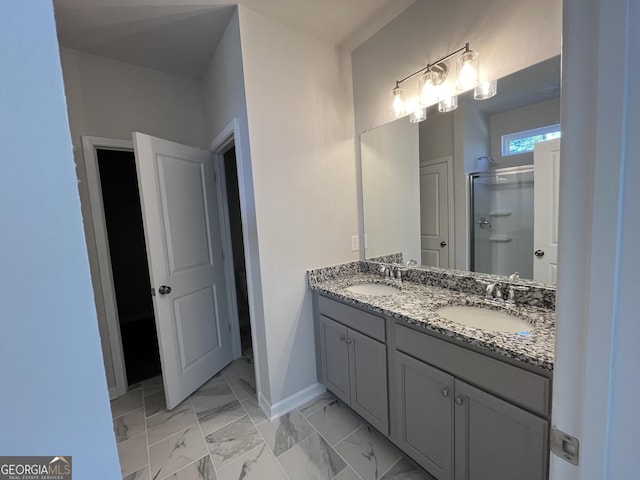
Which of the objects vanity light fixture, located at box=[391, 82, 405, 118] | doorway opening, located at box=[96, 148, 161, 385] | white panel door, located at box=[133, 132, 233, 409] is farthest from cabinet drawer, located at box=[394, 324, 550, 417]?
doorway opening, located at box=[96, 148, 161, 385]

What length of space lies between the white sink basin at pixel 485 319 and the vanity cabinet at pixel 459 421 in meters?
0.25

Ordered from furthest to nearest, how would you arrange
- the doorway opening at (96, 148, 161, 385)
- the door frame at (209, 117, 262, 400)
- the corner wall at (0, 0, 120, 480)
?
the doorway opening at (96, 148, 161, 385) → the door frame at (209, 117, 262, 400) → the corner wall at (0, 0, 120, 480)

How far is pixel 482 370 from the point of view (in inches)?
41.9

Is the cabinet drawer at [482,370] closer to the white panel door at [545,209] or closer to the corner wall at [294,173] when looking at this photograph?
the white panel door at [545,209]

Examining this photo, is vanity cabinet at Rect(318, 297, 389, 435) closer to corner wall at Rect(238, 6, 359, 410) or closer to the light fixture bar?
corner wall at Rect(238, 6, 359, 410)

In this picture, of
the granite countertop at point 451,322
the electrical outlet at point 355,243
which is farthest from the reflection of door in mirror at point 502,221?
the electrical outlet at point 355,243

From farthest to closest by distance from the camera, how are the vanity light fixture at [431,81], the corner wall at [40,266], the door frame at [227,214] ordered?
1. the door frame at [227,214]
2. the vanity light fixture at [431,81]
3. the corner wall at [40,266]

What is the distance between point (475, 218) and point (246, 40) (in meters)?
1.72

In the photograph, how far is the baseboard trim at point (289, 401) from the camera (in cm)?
189

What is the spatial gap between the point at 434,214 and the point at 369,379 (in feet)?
3.62

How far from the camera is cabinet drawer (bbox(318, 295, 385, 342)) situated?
4.92 ft

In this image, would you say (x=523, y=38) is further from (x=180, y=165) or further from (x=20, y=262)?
(x=180, y=165)

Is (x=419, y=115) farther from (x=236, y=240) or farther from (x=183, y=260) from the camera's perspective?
(x=236, y=240)

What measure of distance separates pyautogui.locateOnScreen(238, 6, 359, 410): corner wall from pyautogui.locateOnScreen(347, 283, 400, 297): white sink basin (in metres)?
0.28
